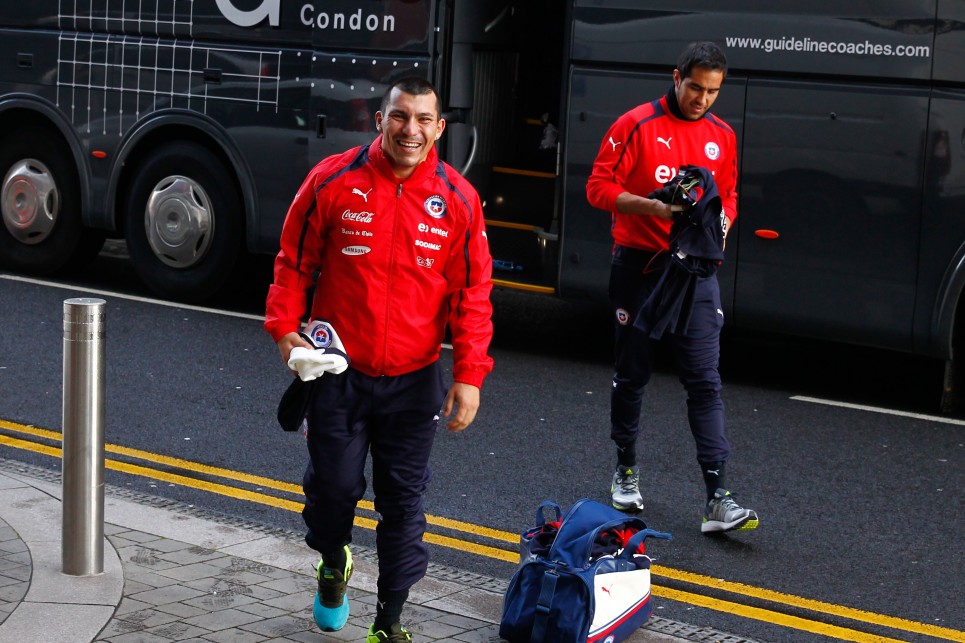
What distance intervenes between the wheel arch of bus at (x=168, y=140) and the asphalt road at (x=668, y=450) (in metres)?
0.72

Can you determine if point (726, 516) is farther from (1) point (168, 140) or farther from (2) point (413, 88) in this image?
(1) point (168, 140)

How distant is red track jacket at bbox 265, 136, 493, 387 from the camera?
4438 millimetres

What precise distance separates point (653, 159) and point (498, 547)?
5.55 feet

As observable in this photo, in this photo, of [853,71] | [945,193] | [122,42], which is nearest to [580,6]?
[853,71]

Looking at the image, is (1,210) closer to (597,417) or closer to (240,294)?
(240,294)

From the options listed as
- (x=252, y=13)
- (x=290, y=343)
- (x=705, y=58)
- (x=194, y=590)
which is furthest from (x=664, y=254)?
(x=252, y=13)

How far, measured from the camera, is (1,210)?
39.4ft

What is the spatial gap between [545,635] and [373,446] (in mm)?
764

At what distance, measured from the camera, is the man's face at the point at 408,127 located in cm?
435

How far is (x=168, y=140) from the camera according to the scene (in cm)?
1102

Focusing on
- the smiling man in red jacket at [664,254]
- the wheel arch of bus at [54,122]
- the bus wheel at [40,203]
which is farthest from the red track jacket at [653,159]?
the bus wheel at [40,203]

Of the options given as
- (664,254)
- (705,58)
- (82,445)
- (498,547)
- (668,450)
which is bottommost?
(498,547)

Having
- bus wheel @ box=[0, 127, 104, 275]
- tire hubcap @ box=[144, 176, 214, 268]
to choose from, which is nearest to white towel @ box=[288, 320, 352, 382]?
tire hubcap @ box=[144, 176, 214, 268]

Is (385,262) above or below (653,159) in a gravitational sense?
Answer: below
